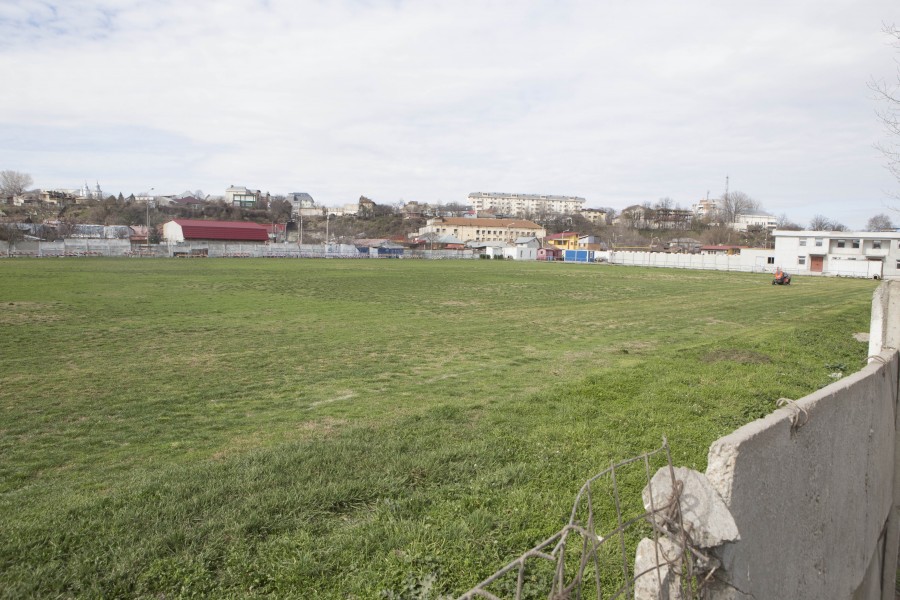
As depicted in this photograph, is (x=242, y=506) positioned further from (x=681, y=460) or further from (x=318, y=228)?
(x=318, y=228)

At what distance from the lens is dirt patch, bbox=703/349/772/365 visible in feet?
44.4

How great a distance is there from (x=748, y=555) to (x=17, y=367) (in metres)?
15.6

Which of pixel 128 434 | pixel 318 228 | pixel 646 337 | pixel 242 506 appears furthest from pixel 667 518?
pixel 318 228

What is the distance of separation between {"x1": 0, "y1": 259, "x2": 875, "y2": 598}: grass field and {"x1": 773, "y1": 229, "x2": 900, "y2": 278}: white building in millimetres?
63690

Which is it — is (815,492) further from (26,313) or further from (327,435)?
(26,313)

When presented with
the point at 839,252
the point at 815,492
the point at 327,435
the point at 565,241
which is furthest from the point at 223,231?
the point at 815,492

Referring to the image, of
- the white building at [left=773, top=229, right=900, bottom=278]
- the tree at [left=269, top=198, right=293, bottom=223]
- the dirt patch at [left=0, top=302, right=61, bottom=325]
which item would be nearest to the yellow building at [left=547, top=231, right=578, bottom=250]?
the white building at [left=773, top=229, right=900, bottom=278]

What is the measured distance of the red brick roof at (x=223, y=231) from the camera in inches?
4225

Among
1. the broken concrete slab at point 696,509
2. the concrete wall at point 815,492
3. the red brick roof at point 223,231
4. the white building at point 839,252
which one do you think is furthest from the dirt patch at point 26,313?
the red brick roof at point 223,231

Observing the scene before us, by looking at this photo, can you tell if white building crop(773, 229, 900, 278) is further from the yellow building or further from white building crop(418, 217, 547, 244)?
white building crop(418, 217, 547, 244)

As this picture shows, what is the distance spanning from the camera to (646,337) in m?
19.9

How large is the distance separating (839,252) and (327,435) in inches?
3566

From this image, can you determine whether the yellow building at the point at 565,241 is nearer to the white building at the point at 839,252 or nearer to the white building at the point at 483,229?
the white building at the point at 483,229

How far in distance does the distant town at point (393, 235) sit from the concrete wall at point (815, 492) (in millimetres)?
64803
